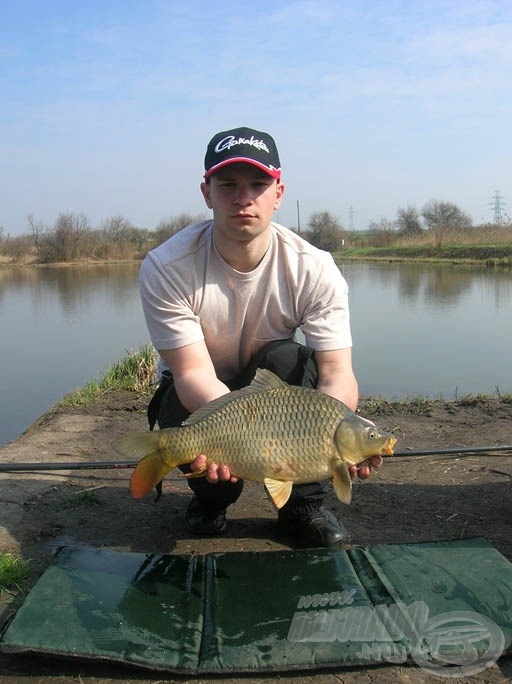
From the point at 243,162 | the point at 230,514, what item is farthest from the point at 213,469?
the point at 243,162

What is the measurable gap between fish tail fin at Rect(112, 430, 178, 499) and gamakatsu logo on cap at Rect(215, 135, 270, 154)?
0.77 meters

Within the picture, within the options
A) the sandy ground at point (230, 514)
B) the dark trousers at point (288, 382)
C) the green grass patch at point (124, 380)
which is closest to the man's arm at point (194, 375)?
the dark trousers at point (288, 382)

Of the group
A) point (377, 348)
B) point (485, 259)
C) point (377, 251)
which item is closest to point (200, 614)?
point (377, 348)

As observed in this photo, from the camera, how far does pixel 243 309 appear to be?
1986 mm

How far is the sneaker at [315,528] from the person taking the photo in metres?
1.87

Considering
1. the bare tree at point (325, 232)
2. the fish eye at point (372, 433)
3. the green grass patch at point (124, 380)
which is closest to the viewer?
the fish eye at point (372, 433)

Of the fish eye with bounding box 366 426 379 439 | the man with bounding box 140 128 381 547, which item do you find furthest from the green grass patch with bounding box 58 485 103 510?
the fish eye with bounding box 366 426 379 439

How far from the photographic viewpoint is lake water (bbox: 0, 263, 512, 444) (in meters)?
4.95

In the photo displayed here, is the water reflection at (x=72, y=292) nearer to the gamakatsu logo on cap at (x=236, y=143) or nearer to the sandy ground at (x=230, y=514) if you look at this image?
the sandy ground at (x=230, y=514)

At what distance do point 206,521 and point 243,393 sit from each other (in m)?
0.56

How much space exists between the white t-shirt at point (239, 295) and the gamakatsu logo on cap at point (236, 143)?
28 centimetres

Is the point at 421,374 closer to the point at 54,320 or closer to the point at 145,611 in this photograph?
the point at 145,611

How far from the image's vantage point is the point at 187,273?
6.39 feet

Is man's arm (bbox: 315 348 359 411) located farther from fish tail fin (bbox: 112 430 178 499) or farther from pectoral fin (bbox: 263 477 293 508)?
fish tail fin (bbox: 112 430 178 499)
